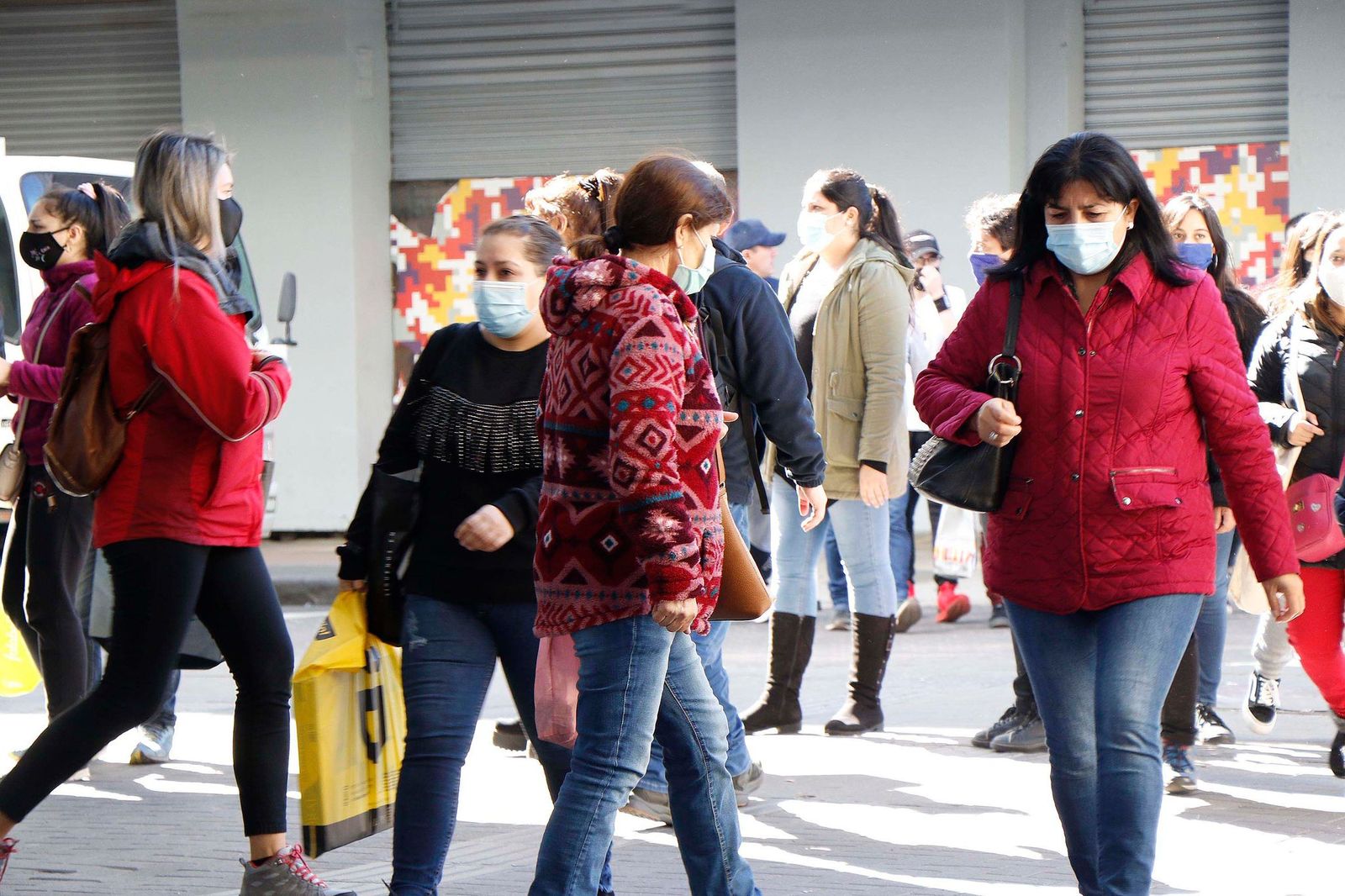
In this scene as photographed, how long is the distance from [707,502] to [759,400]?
1887 mm

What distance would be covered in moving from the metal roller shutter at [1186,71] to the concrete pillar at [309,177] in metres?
5.72

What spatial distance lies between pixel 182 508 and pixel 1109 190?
228cm

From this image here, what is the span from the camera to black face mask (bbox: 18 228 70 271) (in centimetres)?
627

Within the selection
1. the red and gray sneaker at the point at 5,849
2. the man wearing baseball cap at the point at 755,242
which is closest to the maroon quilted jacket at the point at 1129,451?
the red and gray sneaker at the point at 5,849

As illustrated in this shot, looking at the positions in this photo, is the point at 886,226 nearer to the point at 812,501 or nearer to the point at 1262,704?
the point at 812,501

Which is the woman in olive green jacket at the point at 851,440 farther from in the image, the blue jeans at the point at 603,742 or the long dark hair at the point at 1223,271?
the blue jeans at the point at 603,742

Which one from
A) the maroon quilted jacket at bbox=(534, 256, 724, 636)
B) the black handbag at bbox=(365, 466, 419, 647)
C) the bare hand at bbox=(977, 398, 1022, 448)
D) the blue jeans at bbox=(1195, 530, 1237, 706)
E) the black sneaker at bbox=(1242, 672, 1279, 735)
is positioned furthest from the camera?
the black sneaker at bbox=(1242, 672, 1279, 735)

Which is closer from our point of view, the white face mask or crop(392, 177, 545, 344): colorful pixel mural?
the white face mask

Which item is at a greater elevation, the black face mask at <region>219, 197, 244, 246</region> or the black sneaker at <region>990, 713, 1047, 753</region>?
the black face mask at <region>219, 197, 244, 246</region>

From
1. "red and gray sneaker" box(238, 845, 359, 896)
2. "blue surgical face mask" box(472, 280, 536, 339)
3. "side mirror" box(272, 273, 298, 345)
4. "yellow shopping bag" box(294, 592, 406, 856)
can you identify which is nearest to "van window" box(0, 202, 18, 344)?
"side mirror" box(272, 273, 298, 345)

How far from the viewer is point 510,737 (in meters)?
6.93

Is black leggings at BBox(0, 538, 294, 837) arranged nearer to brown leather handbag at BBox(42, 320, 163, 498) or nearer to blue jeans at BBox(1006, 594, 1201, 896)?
brown leather handbag at BBox(42, 320, 163, 498)

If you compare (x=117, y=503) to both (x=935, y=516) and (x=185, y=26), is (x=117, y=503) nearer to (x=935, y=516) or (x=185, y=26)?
(x=935, y=516)

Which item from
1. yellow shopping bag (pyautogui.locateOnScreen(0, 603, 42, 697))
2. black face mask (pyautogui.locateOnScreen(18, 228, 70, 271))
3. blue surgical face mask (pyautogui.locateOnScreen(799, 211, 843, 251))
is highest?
blue surgical face mask (pyautogui.locateOnScreen(799, 211, 843, 251))
